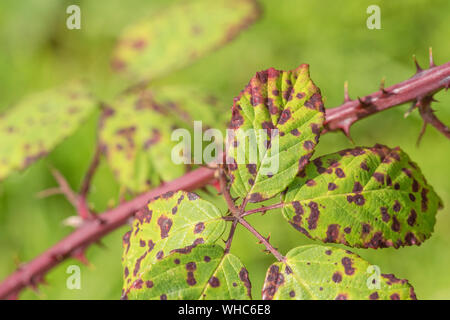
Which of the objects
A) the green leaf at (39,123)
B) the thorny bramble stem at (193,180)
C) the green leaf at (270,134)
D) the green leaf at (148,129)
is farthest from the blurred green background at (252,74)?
the green leaf at (270,134)

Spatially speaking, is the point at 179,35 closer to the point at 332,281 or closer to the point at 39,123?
the point at 39,123

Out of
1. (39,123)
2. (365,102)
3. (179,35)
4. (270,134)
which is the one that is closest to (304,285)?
(270,134)

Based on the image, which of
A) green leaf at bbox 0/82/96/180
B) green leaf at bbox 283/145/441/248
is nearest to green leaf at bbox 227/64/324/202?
green leaf at bbox 283/145/441/248

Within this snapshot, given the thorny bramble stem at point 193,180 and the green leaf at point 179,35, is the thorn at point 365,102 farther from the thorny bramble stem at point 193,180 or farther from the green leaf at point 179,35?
the green leaf at point 179,35
